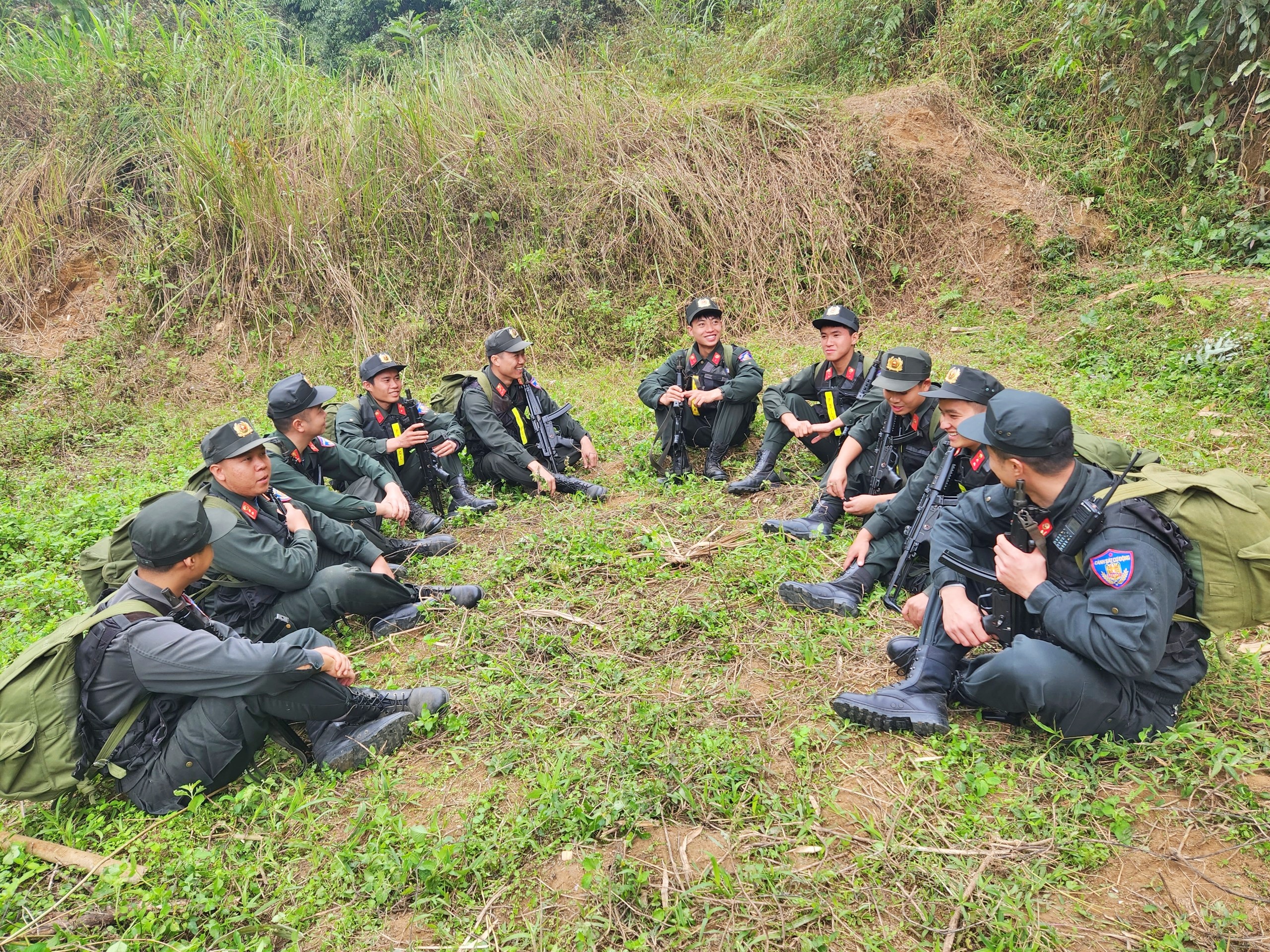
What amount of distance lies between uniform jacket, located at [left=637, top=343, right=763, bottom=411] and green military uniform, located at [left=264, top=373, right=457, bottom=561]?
2.10 metres

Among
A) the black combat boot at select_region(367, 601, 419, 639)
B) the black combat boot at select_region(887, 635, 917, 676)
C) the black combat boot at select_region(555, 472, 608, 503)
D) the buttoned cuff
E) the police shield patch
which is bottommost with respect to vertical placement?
the black combat boot at select_region(555, 472, 608, 503)

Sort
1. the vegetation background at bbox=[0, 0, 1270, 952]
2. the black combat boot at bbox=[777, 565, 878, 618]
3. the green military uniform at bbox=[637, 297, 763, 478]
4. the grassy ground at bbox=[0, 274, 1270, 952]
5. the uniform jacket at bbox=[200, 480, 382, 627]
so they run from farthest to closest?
the green military uniform at bbox=[637, 297, 763, 478]
the black combat boot at bbox=[777, 565, 878, 618]
the uniform jacket at bbox=[200, 480, 382, 627]
the vegetation background at bbox=[0, 0, 1270, 952]
the grassy ground at bbox=[0, 274, 1270, 952]

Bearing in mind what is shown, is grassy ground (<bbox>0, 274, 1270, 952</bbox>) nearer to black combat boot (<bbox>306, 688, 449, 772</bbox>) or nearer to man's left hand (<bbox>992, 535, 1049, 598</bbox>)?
black combat boot (<bbox>306, 688, 449, 772</bbox>)

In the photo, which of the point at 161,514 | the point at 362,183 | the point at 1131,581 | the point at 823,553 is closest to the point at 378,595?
the point at 161,514

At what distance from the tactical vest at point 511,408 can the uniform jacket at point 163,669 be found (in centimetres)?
334

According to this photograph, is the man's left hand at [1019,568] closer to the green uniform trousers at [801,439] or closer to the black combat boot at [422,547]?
the green uniform trousers at [801,439]

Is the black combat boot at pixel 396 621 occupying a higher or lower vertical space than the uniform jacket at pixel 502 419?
lower

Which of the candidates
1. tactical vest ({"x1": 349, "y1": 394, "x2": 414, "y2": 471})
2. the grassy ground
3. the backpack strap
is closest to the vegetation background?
the grassy ground

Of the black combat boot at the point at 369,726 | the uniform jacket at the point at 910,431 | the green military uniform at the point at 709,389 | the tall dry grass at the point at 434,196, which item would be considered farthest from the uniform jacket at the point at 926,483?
the tall dry grass at the point at 434,196

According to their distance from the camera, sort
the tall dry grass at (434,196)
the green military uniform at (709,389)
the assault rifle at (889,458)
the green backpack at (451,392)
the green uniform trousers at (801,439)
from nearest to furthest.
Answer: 1. the assault rifle at (889,458)
2. the green uniform trousers at (801,439)
3. the green military uniform at (709,389)
4. the green backpack at (451,392)
5. the tall dry grass at (434,196)

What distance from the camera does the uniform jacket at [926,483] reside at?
12.9ft

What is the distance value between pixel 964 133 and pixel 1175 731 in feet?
30.5

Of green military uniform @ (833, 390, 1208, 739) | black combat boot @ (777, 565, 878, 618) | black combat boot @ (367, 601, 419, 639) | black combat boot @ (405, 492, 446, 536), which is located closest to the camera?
green military uniform @ (833, 390, 1208, 739)

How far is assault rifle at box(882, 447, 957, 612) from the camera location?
3969mm
